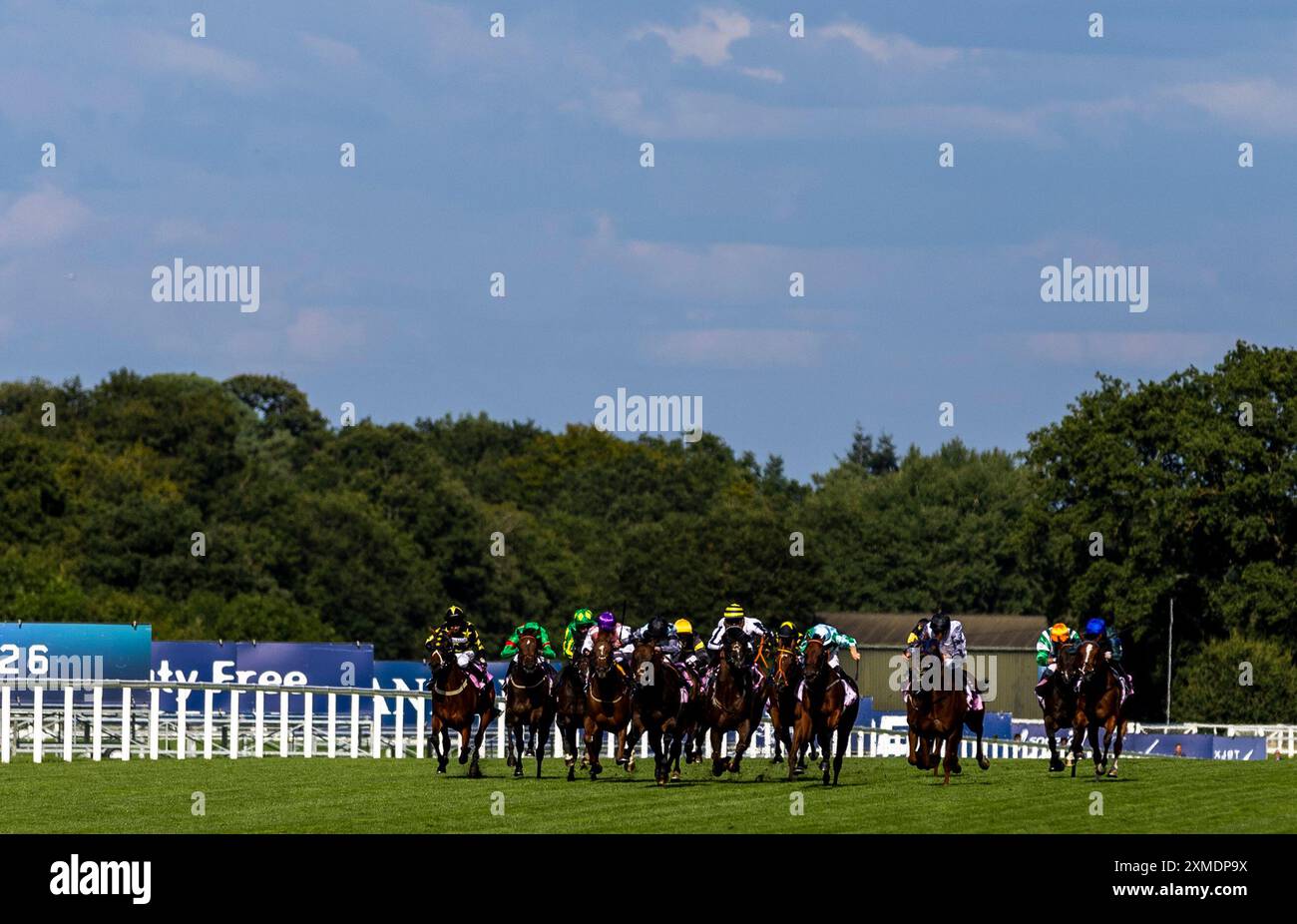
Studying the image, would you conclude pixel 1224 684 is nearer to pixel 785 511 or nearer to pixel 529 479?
pixel 785 511

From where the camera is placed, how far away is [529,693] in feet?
90.4

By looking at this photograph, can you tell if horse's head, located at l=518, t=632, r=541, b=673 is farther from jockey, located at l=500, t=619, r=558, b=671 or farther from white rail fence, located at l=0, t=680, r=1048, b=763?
white rail fence, located at l=0, t=680, r=1048, b=763

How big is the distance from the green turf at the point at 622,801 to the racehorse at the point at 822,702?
22.8 inches

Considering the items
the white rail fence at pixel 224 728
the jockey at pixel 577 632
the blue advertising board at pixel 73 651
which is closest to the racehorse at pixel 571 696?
the jockey at pixel 577 632

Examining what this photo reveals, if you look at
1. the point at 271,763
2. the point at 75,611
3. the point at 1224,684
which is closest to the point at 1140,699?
the point at 1224,684

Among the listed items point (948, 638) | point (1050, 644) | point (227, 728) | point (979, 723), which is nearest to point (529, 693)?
point (948, 638)

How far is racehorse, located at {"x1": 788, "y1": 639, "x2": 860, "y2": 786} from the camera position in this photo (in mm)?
25172

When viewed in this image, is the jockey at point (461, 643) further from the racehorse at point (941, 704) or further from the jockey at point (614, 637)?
the racehorse at point (941, 704)

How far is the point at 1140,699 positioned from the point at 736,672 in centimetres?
5339

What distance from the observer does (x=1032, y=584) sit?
100m

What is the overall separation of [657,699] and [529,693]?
287 cm

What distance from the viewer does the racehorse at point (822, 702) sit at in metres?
25.2

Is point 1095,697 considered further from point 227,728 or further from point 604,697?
point 227,728
